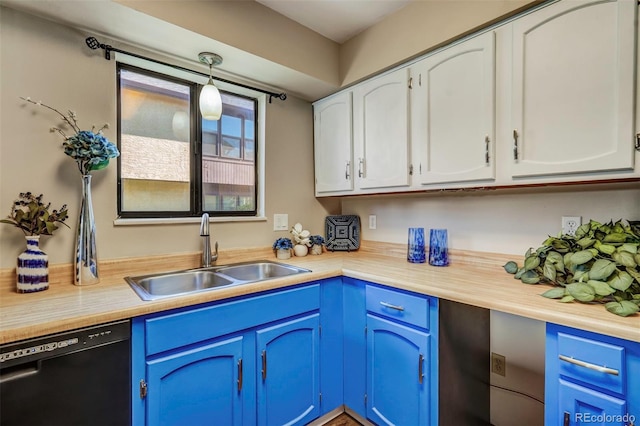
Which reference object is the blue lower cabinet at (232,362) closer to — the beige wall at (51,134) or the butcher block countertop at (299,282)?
the butcher block countertop at (299,282)

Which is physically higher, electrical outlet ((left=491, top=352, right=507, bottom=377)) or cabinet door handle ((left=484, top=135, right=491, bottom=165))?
cabinet door handle ((left=484, top=135, right=491, bottom=165))

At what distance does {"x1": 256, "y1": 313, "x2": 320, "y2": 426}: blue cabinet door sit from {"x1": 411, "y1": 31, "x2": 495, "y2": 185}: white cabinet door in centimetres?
107

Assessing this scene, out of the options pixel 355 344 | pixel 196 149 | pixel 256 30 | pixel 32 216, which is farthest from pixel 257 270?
pixel 256 30

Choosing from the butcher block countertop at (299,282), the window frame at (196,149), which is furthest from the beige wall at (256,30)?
the butcher block countertop at (299,282)

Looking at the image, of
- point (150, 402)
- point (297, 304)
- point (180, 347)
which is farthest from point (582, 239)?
point (150, 402)

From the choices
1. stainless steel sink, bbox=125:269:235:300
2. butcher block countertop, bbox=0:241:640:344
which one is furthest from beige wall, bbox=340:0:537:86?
stainless steel sink, bbox=125:269:235:300

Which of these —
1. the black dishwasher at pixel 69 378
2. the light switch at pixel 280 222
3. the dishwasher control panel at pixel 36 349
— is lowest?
the black dishwasher at pixel 69 378

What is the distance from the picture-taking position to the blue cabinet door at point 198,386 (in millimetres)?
1098

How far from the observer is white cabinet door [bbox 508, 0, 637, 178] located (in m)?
1.07

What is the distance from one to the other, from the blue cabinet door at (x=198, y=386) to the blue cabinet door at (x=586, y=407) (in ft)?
3.91

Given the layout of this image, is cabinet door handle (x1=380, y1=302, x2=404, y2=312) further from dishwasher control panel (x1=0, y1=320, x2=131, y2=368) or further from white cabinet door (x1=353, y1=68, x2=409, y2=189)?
dishwasher control panel (x1=0, y1=320, x2=131, y2=368)

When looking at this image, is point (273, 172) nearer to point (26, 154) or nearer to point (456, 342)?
point (26, 154)

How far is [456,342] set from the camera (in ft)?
4.58

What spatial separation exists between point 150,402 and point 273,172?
58.7 inches
